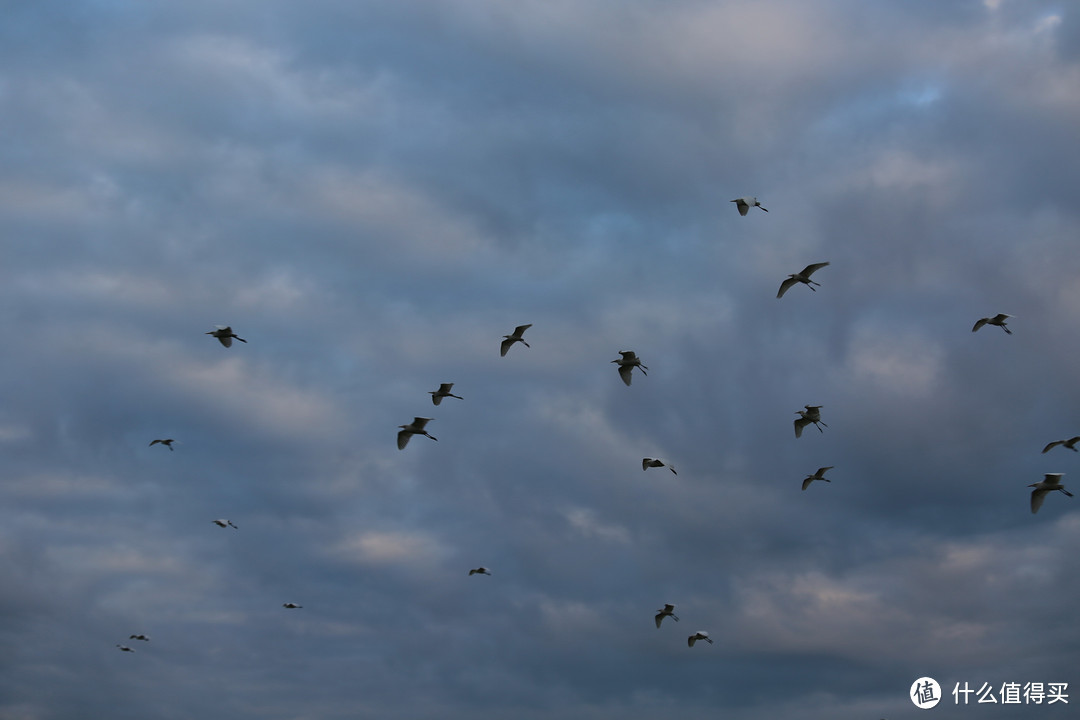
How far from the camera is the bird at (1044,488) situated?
123312mm

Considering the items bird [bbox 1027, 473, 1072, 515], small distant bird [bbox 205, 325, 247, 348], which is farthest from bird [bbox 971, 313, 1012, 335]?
small distant bird [bbox 205, 325, 247, 348]

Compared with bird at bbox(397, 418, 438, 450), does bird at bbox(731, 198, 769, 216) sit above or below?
above

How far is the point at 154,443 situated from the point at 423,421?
51959 mm

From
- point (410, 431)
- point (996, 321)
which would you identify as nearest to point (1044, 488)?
point (996, 321)

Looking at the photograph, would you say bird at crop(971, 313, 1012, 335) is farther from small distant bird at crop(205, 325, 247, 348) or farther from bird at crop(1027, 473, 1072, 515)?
small distant bird at crop(205, 325, 247, 348)

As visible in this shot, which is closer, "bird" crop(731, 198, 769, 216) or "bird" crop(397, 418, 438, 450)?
"bird" crop(731, 198, 769, 216)

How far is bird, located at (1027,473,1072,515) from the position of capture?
4855 inches

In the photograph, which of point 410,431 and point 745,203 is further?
point 410,431

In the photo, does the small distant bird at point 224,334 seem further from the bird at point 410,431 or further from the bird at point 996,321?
the bird at point 996,321

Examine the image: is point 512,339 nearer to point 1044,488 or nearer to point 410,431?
point 410,431

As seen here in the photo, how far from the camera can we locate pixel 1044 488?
12625cm

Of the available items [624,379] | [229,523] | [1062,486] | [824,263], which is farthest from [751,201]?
[229,523]

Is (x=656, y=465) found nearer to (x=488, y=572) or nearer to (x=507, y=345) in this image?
(x=507, y=345)

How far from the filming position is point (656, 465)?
14312 cm
